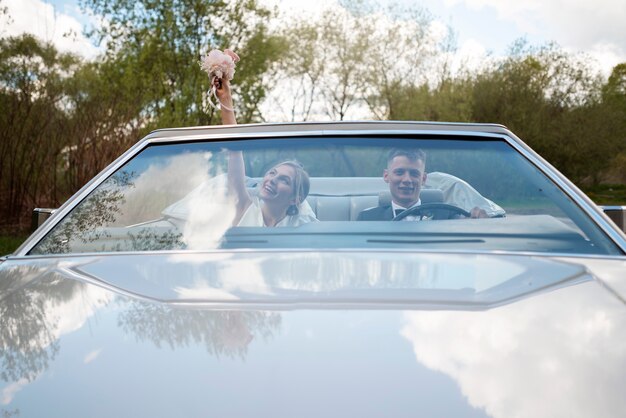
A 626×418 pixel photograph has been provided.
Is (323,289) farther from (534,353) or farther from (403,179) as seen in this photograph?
(403,179)

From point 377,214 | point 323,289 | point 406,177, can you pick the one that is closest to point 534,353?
point 323,289

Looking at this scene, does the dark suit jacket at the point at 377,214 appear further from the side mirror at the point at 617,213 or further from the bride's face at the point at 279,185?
the side mirror at the point at 617,213

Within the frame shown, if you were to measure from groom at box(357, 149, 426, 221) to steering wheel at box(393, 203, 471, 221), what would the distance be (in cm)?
4

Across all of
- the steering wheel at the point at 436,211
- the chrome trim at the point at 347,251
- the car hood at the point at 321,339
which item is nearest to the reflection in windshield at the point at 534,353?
the car hood at the point at 321,339

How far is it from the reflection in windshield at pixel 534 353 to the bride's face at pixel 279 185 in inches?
42.3

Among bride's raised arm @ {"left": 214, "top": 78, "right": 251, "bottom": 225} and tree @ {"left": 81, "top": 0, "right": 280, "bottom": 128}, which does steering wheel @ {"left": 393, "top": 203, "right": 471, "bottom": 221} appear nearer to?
bride's raised arm @ {"left": 214, "top": 78, "right": 251, "bottom": 225}

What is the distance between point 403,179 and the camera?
91.7 inches

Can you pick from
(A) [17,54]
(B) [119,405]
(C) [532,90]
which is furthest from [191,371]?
(C) [532,90]

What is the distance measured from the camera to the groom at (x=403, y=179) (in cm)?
227

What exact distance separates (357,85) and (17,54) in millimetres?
30828

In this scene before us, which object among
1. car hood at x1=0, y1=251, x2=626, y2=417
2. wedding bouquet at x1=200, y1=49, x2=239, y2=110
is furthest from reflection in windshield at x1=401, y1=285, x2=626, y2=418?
wedding bouquet at x1=200, y1=49, x2=239, y2=110

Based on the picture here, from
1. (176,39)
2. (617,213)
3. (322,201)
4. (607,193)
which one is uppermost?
(176,39)

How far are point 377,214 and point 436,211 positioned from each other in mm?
190

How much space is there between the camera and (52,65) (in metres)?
13.1
